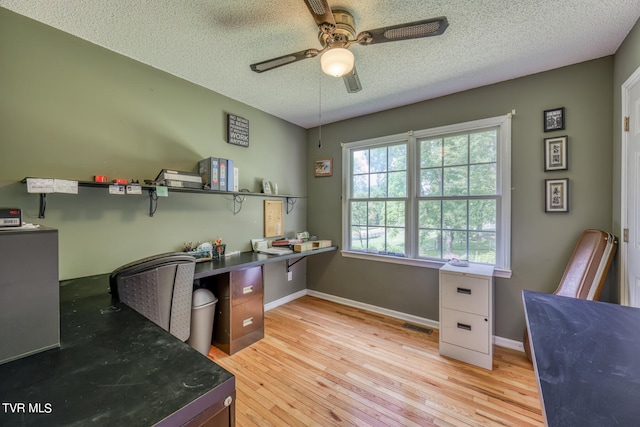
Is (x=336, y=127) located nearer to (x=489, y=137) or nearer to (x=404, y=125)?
(x=404, y=125)

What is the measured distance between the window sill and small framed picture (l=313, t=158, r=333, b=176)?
1149 mm

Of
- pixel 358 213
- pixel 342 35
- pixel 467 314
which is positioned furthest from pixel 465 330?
pixel 342 35

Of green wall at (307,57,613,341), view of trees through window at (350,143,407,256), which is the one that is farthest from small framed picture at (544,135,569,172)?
view of trees through window at (350,143,407,256)

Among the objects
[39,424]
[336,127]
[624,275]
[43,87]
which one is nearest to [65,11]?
[43,87]

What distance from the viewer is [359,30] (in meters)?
1.75

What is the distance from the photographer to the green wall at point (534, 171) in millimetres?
2033

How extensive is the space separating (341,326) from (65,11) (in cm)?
332

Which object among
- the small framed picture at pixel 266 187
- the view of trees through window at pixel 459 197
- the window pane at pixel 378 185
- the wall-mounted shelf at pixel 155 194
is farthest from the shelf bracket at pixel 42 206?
the view of trees through window at pixel 459 197

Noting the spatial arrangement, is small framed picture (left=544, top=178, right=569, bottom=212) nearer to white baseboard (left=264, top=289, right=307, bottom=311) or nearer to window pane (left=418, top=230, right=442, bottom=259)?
window pane (left=418, top=230, right=442, bottom=259)

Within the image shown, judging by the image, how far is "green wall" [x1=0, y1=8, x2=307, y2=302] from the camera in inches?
64.1

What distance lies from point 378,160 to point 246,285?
2146mm

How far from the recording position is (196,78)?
7.84 feet

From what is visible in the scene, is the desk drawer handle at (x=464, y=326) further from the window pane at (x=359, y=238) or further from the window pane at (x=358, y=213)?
the window pane at (x=358, y=213)

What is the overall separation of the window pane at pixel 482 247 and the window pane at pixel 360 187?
1.30 m
